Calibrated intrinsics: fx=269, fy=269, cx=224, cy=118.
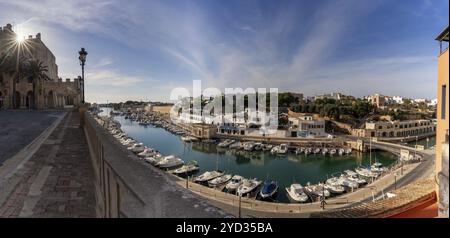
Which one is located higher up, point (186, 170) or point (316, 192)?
point (186, 170)

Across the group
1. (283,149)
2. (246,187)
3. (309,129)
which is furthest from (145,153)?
(309,129)

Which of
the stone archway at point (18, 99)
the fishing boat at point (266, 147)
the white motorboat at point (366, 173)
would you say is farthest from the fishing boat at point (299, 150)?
the stone archway at point (18, 99)

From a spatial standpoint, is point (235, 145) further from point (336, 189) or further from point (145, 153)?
point (336, 189)

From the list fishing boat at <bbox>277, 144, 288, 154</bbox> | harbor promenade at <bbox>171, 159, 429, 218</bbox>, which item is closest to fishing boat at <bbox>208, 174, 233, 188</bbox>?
harbor promenade at <bbox>171, 159, 429, 218</bbox>

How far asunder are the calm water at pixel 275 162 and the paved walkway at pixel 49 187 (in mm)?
19279

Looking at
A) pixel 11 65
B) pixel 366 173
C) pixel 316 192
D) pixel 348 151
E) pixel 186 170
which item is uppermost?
pixel 11 65

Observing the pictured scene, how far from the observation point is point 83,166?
6.20 meters

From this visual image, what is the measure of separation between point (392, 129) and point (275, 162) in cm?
2621

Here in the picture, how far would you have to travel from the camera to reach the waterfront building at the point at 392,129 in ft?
152

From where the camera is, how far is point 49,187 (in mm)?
4836

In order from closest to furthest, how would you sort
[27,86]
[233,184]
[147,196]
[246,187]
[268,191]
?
[147,196], [268,191], [246,187], [233,184], [27,86]

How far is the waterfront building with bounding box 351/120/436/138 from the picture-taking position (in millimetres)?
46312

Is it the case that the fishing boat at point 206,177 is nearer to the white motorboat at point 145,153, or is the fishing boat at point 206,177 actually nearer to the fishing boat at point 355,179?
the white motorboat at point 145,153

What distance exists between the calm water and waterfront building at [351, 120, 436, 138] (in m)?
8.04
